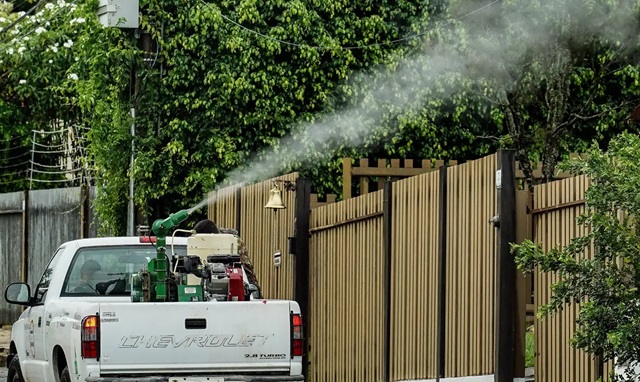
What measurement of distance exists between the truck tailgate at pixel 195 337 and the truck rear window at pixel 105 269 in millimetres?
1869

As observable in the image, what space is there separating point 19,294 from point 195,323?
275 centimetres

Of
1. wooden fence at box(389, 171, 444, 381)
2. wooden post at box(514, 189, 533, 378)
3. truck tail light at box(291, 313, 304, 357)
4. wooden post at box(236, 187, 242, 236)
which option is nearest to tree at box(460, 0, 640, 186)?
wooden post at box(236, 187, 242, 236)

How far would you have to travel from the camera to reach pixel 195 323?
415 inches

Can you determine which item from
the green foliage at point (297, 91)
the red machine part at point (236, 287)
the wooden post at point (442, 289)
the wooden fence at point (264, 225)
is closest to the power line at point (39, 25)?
the green foliage at point (297, 91)

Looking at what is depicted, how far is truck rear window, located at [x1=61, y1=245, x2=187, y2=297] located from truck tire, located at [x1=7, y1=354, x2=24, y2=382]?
4.98ft

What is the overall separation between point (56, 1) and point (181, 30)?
9237mm

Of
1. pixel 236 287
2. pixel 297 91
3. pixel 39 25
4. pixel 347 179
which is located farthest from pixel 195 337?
pixel 39 25

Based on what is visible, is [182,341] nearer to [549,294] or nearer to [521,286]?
[521,286]

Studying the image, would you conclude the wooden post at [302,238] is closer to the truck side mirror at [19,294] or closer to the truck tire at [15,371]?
the truck tire at [15,371]

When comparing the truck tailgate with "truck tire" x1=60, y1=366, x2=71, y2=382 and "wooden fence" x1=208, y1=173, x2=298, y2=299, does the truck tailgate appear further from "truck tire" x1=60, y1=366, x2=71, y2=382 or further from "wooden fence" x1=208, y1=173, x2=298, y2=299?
"wooden fence" x1=208, y1=173, x2=298, y2=299

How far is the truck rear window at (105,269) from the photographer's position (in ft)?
40.1

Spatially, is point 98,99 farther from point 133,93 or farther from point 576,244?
point 576,244

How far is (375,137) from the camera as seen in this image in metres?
22.1

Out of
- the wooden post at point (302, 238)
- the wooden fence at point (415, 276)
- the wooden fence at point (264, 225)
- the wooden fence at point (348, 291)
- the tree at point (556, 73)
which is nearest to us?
the wooden fence at point (415, 276)
